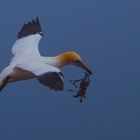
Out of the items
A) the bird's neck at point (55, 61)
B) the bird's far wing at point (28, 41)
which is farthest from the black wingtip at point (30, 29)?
the bird's neck at point (55, 61)

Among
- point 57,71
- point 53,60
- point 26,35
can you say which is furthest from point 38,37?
point 57,71

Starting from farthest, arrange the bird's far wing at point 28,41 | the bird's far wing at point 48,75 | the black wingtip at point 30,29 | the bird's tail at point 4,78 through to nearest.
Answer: the black wingtip at point 30,29 < the bird's far wing at point 28,41 < the bird's tail at point 4,78 < the bird's far wing at point 48,75

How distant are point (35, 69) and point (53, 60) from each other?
0.30 ft

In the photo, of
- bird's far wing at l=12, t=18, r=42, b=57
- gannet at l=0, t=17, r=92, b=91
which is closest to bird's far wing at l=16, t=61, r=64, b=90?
gannet at l=0, t=17, r=92, b=91

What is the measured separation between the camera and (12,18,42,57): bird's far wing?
1190mm

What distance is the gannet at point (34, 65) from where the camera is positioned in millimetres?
951

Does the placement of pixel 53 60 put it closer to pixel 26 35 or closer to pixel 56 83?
pixel 56 83

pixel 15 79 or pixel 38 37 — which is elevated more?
pixel 38 37

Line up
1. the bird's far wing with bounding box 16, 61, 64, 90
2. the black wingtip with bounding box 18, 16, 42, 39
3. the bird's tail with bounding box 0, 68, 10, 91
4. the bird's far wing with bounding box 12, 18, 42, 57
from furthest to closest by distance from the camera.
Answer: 1. the black wingtip with bounding box 18, 16, 42, 39
2. the bird's far wing with bounding box 12, 18, 42, 57
3. the bird's tail with bounding box 0, 68, 10, 91
4. the bird's far wing with bounding box 16, 61, 64, 90

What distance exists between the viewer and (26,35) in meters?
1.30

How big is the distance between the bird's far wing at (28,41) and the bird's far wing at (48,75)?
6.2 inches

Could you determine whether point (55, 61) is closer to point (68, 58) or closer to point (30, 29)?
point (68, 58)

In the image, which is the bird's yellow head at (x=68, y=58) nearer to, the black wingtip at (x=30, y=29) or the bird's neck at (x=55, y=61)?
the bird's neck at (x=55, y=61)

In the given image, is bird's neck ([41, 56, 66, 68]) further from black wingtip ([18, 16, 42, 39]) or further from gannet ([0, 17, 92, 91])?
black wingtip ([18, 16, 42, 39])
